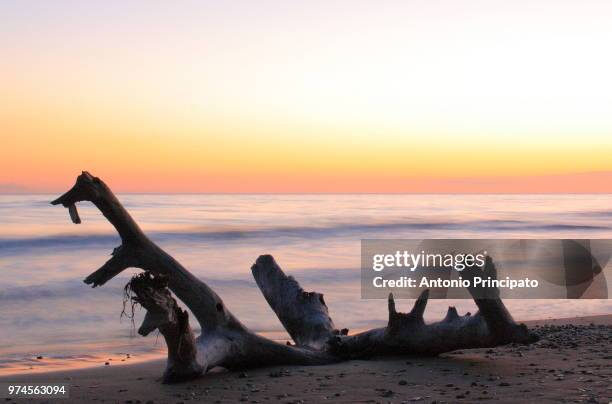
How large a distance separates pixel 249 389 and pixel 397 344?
1673mm

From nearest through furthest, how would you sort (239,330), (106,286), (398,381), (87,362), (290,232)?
(398,381), (239,330), (87,362), (106,286), (290,232)

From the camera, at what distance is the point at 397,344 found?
6582mm

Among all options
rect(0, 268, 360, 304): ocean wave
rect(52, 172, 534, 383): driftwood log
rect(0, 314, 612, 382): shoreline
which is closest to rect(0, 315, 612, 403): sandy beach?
rect(52, 172, 534, 383): driftwood log

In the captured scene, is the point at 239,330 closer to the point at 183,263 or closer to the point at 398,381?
the point at 398,381

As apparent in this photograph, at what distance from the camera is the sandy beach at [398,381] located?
5086mm

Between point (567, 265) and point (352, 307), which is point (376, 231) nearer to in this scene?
point (567, 265)

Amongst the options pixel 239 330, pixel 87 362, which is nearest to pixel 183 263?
pixel 87 362

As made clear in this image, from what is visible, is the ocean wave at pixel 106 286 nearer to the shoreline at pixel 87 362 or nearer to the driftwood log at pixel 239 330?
the shoreline at pixel 87 362

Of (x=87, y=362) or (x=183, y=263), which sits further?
(x=183, y=263)

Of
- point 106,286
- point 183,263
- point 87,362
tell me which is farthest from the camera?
point 183,263

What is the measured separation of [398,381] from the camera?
5.59m

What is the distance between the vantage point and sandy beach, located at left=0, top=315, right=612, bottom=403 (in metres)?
5.09

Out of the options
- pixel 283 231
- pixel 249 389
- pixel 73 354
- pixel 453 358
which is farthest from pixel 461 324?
pixel 283 231

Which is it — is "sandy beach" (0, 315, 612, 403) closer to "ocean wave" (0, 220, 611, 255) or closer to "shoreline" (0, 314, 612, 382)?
"shoreline" (0, 314, 612, 382)
